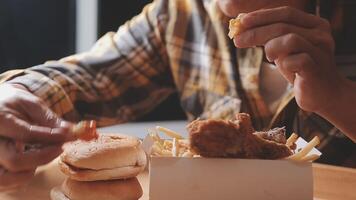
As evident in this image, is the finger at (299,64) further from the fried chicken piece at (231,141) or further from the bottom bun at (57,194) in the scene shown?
the bottom bun at (57,194)

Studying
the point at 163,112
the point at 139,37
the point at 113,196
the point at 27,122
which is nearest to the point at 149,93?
the point at 139,37

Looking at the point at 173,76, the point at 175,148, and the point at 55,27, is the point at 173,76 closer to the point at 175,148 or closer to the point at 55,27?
the point at 55,27

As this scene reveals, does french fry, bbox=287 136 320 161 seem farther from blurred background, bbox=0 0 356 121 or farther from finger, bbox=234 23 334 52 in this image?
blurred background, bbox=0 0 356 121

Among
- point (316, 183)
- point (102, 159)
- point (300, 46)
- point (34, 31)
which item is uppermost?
point (300, 46)

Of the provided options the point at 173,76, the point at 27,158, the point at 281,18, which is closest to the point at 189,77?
the point at 173,76

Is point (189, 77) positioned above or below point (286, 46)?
below

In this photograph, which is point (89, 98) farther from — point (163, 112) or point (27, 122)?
point (163, 112)

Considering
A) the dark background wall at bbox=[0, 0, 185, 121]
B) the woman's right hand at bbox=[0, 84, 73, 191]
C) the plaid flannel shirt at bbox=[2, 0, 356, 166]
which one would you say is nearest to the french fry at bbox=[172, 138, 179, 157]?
the woman's right hand at bbox=[0, 84, 73, 191]

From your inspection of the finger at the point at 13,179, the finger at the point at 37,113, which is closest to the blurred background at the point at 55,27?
the finger at the point at 37,113
